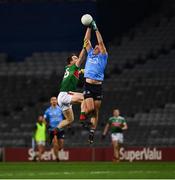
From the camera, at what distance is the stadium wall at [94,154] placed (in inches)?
1416

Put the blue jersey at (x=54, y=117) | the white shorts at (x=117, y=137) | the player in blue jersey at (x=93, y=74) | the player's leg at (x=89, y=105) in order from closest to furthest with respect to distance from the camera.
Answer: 1. the player in blue jersey at (x=93, y=74)
2. the player's leg at (x=89, y=105)
3. the blue jersey at (x=54, y=117)
4. the white shorts at (x=117, y=137)

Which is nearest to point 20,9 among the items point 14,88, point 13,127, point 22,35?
point 22,35

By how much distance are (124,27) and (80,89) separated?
6.41 m

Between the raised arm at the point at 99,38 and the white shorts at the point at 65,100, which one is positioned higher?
the raised arm at the point at 99,38

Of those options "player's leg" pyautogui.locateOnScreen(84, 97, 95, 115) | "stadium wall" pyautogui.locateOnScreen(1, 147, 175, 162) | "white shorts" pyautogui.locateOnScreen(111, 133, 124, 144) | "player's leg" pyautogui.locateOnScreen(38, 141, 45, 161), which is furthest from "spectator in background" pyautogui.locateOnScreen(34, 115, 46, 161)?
"player's leg" pyautogui.locateOnScreen(84, 97, 95, 115)

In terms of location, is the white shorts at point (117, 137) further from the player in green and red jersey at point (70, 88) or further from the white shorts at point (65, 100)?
the white shorts at point (65, 100)

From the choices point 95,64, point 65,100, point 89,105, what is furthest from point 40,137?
point 95,64

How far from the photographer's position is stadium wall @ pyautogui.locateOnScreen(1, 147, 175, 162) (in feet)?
118

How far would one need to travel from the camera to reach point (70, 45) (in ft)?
147

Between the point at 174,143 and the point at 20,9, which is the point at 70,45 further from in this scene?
the point at 174,143

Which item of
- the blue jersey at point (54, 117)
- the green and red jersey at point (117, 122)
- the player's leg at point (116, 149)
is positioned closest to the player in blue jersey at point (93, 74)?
the blue jersey at point (54, 117)

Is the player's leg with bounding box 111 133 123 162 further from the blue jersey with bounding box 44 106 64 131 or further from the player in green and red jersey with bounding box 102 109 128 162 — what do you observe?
the blue jersey with bounding box 44 106 64 131

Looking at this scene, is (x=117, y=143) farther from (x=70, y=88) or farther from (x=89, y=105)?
(x=89, y=105)

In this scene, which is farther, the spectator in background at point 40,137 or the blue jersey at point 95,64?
the spectator in background at point 40,137
